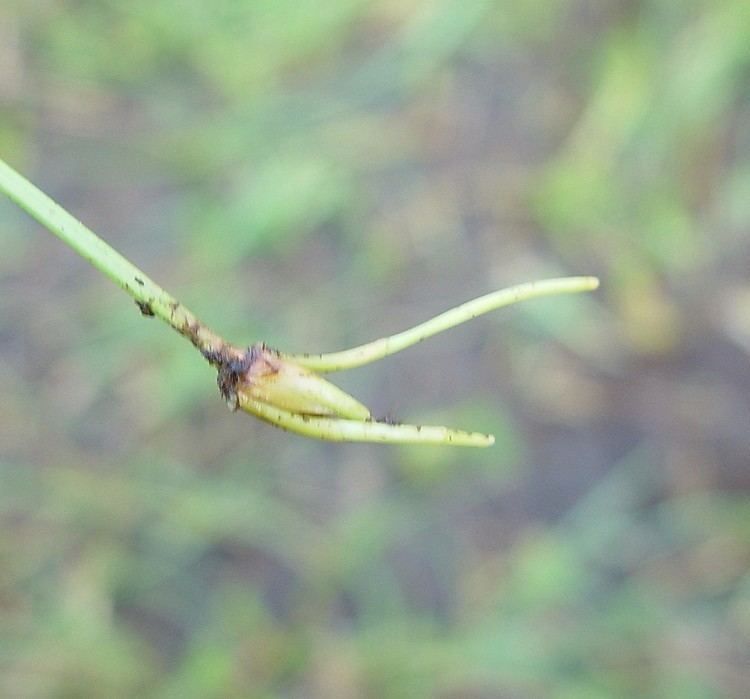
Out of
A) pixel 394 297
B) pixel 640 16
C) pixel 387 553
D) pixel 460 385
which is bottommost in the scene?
pixel 387 553

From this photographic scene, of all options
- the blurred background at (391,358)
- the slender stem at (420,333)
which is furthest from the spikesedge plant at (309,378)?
the blurred background at (391,358)

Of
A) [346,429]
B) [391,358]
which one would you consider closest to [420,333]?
[346,429]

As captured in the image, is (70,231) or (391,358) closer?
(70,231)

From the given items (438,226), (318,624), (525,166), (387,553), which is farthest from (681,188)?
(318,624)

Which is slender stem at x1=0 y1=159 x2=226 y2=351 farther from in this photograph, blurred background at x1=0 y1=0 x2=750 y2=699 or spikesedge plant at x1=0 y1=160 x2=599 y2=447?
blurred background at x1=0 y1=0 x2=750 y2=699

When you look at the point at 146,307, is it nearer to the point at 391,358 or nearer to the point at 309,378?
the point at 309,378

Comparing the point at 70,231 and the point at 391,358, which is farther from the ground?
the point at 391,358

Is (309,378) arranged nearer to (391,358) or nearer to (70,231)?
(70,231)

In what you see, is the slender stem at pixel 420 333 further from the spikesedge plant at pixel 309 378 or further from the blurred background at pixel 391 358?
the blurred background at pixel 391 358

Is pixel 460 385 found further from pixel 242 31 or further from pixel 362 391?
pixel 242 31
